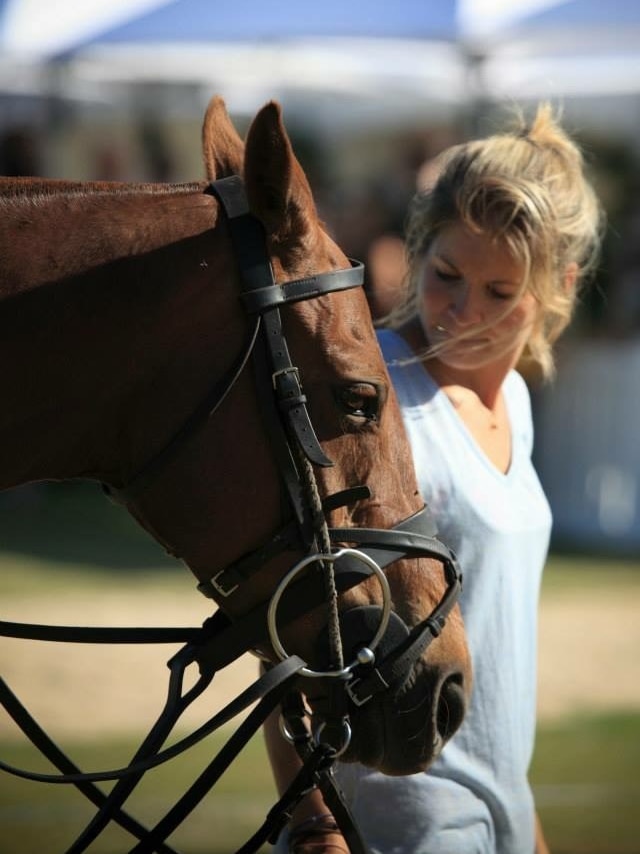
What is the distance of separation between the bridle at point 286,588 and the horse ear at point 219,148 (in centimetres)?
14

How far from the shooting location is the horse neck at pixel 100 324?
7.19ft

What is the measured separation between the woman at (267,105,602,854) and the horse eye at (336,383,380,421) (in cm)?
33

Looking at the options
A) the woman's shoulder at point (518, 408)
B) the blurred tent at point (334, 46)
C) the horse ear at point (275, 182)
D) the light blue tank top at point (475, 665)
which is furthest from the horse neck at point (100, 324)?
the blurred tent at point (334, 46)

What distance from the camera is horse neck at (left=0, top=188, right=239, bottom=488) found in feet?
7.19

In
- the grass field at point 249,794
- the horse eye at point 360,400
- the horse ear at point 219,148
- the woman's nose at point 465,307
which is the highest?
the horse ear at point 219,148

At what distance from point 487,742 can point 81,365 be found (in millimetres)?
1173

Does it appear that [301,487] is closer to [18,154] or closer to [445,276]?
[445,276]

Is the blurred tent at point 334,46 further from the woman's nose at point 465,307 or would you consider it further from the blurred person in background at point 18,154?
the woman's nose at point 465,307

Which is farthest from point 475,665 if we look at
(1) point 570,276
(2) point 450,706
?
(1) point 570,276

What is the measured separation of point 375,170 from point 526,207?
33.9 ft

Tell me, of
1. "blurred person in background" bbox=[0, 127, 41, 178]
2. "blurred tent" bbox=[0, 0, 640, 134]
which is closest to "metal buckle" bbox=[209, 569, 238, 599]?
"blurred tent" bbox=[0, 0, 640, 134]

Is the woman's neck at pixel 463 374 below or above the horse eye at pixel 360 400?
below

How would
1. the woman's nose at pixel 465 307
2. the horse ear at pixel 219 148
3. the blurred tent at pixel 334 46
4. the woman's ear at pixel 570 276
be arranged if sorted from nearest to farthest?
the horse ear at pixel 219 148, the woman's nose at pixel 465 307, the woman's ear at pixel 570 276, the blurred tent at pixel 334 46

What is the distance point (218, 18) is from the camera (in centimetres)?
1028
